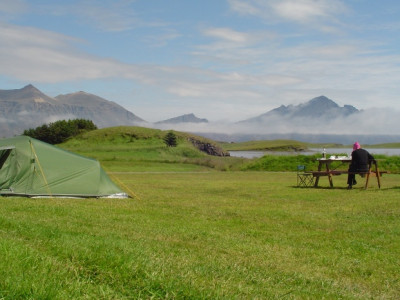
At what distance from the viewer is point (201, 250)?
31.9ft

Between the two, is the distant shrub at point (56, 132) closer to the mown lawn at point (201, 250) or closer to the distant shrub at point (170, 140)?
the distant shrub at point (170, 140)

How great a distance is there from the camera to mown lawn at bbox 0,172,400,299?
19.0 feet

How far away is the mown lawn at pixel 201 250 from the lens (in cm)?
579

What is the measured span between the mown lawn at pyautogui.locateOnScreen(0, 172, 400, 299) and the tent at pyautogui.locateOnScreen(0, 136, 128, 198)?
1.81 meters

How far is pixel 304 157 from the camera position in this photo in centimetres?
5166

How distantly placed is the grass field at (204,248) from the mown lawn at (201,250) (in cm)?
2

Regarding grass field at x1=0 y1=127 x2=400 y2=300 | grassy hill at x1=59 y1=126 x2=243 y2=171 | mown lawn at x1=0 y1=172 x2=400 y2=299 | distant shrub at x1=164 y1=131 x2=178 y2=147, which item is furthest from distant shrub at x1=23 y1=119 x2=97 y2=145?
mown lawn at x1=0 y1=172 x2=400 y2=299

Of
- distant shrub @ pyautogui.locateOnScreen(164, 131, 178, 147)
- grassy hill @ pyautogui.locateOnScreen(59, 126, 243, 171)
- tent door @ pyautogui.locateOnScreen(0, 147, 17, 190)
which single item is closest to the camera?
tent door @ pyautogui.locateOnScreen(0, 147, 17, 190)

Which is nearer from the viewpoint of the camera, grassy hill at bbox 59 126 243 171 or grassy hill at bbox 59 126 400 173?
grassy hill at bbox 59 126 400 173

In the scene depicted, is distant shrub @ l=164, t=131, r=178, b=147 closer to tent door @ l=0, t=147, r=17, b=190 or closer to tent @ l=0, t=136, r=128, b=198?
tent @ l=0, t=136, r=128, b=198

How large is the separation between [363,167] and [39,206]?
15762 millimetres

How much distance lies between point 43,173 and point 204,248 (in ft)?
38.6

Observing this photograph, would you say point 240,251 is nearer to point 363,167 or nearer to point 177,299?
point 177,299

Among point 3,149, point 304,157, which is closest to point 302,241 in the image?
point 3,149
